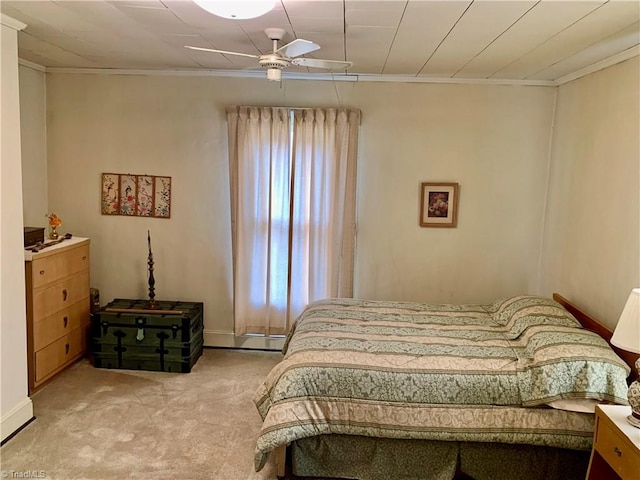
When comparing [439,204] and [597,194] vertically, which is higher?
[597,194]

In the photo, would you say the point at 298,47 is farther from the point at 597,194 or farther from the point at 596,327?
the point at 596,327

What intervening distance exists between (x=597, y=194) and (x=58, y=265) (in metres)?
3.95

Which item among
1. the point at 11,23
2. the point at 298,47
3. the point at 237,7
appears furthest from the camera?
the point at 11,23

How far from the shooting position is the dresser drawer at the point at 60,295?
3.57 m

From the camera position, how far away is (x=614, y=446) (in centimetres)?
215

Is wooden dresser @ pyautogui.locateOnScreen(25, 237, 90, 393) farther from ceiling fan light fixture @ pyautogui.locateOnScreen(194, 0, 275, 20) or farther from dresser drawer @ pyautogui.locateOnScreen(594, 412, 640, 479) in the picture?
dresser drawer @ pyautogui.locateOnScreen(594, 412, 640, 479)

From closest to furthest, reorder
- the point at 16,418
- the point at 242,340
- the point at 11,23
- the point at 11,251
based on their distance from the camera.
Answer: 1. the point at 11,23
2. the point at 11,251
3. the point at 16,418
4. the point at 242,340

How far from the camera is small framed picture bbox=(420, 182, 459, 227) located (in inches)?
171

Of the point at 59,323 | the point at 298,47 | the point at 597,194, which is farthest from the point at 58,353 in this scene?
the point at 597,194

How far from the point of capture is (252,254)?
4.41 meters

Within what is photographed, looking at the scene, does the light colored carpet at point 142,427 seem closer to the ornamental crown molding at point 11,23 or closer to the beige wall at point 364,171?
the beige wall at point 364,171

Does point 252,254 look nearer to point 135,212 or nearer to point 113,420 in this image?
→ point 135,212

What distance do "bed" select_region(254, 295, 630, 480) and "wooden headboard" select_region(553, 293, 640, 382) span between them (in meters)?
0.16

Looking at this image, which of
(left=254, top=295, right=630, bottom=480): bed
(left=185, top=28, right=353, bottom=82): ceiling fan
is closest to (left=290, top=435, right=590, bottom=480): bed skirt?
(left=254, top=295, right=630, bottom=480): bed
